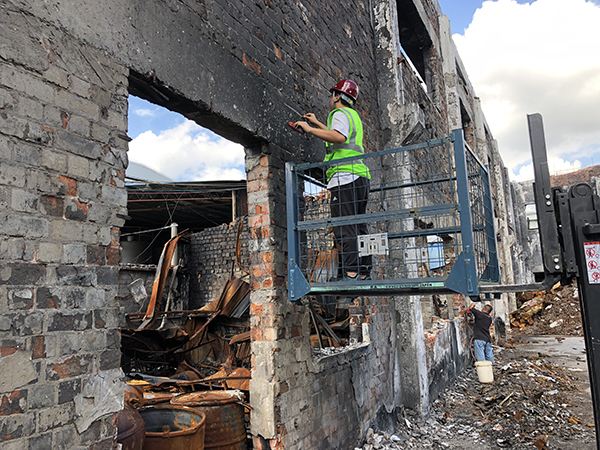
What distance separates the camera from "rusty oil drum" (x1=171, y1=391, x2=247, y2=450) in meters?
3.30

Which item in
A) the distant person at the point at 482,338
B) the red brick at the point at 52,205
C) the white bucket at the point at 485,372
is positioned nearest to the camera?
the red brick at the point at 52,205

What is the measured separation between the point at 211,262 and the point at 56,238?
11094 mm

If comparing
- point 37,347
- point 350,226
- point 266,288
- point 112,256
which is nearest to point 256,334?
point 266,288

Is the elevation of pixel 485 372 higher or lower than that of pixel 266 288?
lower

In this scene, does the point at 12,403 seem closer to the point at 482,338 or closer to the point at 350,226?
the point at 350,226

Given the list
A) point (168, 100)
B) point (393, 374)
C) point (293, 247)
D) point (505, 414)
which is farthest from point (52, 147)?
point (505, 414)

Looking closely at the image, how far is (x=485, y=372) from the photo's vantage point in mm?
8273

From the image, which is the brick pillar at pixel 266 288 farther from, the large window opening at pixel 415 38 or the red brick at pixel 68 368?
the large window opening at pixel 415 38

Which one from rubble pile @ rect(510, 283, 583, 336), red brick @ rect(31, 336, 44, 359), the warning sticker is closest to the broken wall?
red brick @ rect(31, 336, 44, 359)

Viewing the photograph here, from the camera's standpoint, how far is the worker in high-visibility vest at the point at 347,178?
330 centimetres

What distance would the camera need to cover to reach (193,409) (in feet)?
10.3

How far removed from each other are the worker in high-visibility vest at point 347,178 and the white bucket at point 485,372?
239 inches

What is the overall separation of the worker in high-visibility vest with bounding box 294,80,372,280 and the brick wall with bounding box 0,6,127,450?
1633 millimetres

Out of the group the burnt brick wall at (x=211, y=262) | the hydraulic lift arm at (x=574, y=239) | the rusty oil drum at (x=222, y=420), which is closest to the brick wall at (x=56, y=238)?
the rusty oil drum at (x=222, y=420)
